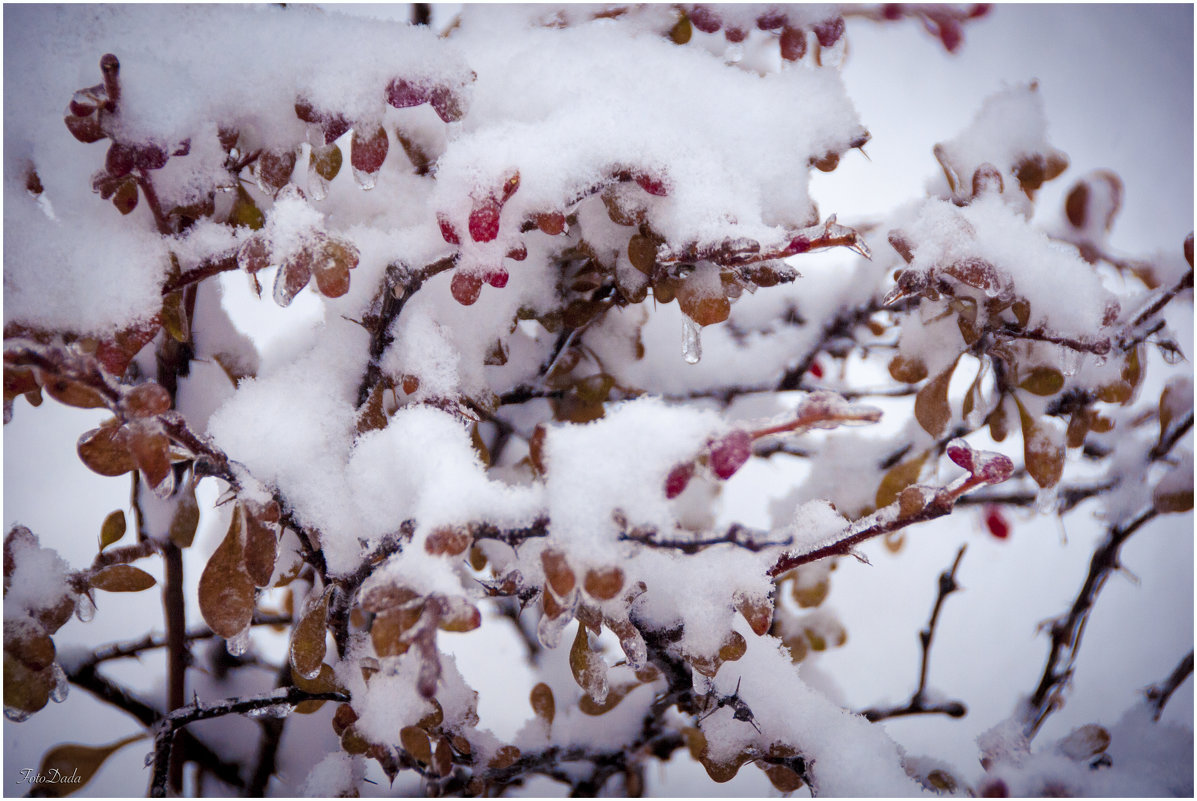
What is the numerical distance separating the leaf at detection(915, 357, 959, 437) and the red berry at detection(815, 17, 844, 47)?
358 mm

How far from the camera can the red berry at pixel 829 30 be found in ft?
1.99

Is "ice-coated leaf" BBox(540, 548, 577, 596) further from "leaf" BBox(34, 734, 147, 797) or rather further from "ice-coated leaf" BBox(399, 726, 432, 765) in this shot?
"leaf" BBox(34, 734, 147, 797)

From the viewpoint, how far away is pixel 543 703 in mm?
649

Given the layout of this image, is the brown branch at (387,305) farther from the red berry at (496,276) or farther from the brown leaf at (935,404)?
the brown leaf at (935,404)

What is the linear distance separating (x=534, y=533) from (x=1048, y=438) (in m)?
0.47

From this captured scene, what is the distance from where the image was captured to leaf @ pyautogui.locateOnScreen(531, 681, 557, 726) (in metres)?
0.65

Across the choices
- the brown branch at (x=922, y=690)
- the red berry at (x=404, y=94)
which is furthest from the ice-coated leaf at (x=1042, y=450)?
the red berry at (x=404, y=94)

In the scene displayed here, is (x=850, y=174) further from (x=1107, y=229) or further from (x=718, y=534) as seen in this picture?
(x=718, y=534)

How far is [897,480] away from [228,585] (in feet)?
2.08

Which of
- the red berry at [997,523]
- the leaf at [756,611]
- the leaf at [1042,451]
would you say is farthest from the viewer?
the red berry at [997,523]

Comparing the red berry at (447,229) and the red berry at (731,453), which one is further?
the red berry at (447,229)

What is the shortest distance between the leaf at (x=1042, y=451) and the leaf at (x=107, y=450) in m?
0.68

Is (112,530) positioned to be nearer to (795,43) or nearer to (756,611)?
(756,611)

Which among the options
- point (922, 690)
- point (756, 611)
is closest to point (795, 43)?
point (756, 611)
